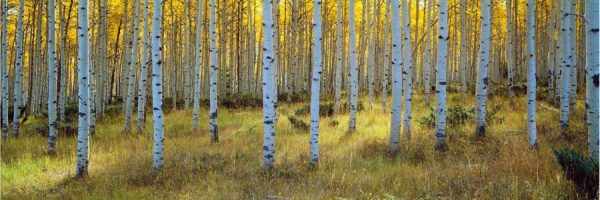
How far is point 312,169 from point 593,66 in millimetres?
3878

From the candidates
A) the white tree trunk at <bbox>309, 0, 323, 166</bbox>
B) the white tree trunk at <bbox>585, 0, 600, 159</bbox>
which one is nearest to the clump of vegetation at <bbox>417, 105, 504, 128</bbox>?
the white tree trunk at <bbox>309, 0, 323, 166</bbox>

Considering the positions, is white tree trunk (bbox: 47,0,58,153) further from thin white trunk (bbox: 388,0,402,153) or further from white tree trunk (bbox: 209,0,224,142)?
thin white trunk (bbox: 388,0,402,153)

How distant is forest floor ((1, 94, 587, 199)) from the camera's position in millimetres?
5338

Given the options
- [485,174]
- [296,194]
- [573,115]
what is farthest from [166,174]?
[573,115]

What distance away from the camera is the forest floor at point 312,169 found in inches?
210

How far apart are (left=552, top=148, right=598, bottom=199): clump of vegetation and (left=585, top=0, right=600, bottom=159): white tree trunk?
641 millimetres

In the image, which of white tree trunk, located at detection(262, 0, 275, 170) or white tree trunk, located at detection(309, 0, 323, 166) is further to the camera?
white tree trunk, located at detection(309, 0, 323, 166)

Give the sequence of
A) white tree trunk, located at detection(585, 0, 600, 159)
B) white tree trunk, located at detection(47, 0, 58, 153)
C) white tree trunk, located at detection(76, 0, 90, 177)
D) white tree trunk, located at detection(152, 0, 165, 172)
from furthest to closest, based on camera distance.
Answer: white tree trunk, located at detection(47, 0, 58, 153)
white tree trunk, located at detection(152, 0, 165, 172)
white tree trunk, located at detection(76, 0, 90, 177)
white tree trunk, located at detection(585, 0, 600, 159)

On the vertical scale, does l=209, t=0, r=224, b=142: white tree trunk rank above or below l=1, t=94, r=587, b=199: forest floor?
above

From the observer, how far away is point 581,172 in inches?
185

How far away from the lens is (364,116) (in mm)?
12336

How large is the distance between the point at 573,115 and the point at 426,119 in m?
3.28

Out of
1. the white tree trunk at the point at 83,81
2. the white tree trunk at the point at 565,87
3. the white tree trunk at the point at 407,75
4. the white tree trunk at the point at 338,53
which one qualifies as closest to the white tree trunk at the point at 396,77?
the white tree trunk at the point at 407,75

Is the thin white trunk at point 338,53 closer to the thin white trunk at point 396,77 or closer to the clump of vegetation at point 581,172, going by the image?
the thin white trunk at point 396,77
